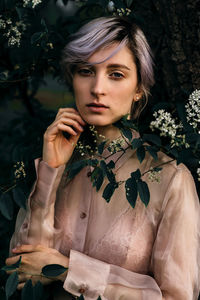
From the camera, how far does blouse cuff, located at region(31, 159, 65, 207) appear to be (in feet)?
5.94

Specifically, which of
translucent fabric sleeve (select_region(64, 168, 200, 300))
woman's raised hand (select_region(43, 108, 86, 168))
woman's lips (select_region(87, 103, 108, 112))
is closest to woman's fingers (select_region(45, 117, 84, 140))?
woman's raised hand (select_region(43, 108, 86, 168))

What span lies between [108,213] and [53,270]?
364 mm

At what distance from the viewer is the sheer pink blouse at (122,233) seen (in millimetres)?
1637

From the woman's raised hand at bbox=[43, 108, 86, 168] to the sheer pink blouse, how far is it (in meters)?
0.05

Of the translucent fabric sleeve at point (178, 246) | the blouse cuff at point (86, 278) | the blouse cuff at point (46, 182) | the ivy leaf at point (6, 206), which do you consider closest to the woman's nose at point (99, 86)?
the blouse cuff at point (46, 182)

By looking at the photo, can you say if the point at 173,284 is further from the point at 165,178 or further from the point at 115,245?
the point at 165,178

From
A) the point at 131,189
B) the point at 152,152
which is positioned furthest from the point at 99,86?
the point at 131,189

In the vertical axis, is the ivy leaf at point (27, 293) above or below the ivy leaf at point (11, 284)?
below

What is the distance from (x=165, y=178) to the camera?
173cm

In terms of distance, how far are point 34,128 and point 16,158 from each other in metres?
0.43

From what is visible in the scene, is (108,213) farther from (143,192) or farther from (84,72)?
(84,72)

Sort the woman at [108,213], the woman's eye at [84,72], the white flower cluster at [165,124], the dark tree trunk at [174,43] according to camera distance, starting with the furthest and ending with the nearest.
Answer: the dark tree trunk at [174,43]
the woman's eye at [84,72]
the woman at [108,213]
the white flower cluster at [165,124]

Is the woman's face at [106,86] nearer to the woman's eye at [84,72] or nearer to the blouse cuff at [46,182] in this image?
the woman's eye at [84,72]

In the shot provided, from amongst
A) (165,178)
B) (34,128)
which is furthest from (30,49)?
(165,178)
